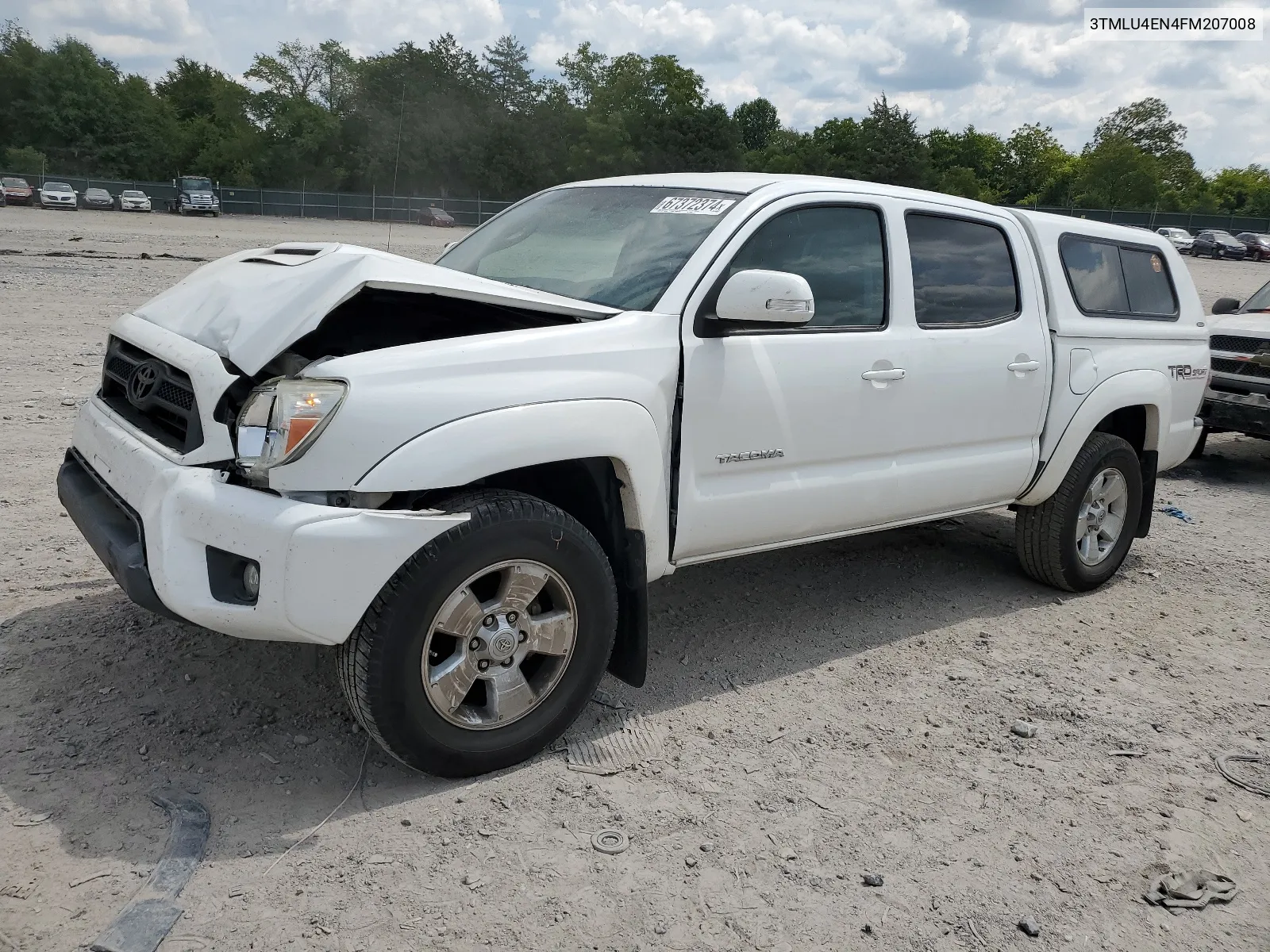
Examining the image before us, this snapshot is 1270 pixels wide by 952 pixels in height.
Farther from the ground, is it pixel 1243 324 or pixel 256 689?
pixel 1243 324

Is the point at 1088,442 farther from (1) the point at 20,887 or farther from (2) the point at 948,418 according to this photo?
(1) the point at 20,887

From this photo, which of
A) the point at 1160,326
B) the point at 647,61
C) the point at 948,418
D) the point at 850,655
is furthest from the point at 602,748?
the point at 647,61

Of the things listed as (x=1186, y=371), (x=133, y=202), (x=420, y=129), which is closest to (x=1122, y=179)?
(x=420, y=129)

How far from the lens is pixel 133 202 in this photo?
48.4 m

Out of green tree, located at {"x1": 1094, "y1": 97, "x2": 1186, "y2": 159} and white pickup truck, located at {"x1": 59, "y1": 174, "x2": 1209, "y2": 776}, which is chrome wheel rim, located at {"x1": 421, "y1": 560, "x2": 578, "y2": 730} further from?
green tree, located at {"x1": 1094, "y1": 97, "x2": 1186, "y2": 159}

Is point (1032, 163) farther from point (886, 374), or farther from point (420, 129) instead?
point (886, 374)

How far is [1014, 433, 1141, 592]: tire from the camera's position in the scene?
17.3 feet

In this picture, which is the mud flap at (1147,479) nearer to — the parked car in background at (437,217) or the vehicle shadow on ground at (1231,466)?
the vehicle shadow on ground at (1231,466)

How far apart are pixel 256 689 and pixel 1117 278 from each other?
15.1 ft

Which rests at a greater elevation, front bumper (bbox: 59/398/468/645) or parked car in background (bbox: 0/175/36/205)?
parked car in background (bbox: 0/175/36/205)

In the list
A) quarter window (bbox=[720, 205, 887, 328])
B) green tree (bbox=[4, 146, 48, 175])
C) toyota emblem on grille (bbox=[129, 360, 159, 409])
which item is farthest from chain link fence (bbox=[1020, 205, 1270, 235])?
toyota emblem on grille (bbox=[129, 360, 159, 409])

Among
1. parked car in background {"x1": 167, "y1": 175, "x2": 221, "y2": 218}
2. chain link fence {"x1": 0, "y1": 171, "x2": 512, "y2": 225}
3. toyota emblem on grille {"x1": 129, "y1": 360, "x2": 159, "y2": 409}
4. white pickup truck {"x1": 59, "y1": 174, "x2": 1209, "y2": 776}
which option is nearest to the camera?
white pickup truck {"x1": 59, "y1": 174, "x2": 1209, "y2": 776}

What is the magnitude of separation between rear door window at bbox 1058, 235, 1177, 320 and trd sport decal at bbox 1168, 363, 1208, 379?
0.28 metres

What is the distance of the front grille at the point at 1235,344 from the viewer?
28.2ft
